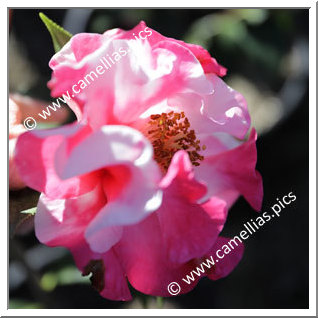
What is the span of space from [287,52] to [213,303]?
74cm

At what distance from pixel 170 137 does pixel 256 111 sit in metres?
1.09

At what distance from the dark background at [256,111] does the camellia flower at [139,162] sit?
25.4 inches

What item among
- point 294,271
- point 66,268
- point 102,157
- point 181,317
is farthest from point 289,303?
point 102,157

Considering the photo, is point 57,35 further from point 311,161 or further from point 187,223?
point 311,161

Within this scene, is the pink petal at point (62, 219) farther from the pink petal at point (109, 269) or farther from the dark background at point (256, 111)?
the dark background at point (256, 111)

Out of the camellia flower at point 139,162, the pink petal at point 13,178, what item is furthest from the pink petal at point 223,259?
the pink petal at point 13,178

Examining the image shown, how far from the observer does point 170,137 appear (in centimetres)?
56

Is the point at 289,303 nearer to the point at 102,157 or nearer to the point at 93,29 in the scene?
the point at 93,29

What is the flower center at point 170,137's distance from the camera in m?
0.55

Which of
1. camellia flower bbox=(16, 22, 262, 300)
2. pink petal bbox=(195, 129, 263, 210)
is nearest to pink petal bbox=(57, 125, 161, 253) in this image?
camellia flower bbox=(16, 22, 262, 300)

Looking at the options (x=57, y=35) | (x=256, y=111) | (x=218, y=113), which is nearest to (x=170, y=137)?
(x=218, y=113)

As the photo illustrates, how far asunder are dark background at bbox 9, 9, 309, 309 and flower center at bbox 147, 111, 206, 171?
646 millimetres
